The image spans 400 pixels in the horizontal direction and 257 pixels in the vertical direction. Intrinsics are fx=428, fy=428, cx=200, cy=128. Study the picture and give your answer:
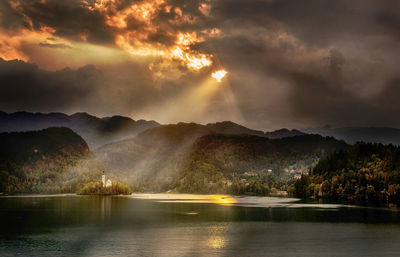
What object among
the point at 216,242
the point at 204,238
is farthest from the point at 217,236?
the point at 216,242

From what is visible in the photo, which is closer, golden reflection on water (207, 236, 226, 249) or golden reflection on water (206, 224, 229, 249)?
golden reflection on water (207, 236, 226, 249)

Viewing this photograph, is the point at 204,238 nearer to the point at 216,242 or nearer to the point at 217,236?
the point at 217,236

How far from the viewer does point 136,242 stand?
8388 cm

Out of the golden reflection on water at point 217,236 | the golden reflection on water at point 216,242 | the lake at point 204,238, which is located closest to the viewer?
the lake at point 204,238

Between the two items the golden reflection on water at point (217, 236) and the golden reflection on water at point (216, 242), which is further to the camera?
the golden reflection on water at point (217, 236)

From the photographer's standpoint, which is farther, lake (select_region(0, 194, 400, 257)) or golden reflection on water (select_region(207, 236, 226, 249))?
golden reflection on water (select_region(207, 236, 226, 249))

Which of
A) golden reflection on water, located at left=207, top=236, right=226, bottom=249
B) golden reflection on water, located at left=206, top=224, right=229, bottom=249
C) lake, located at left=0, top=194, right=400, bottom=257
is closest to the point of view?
lake, located at left=0, top=194, right=400, bottom=257

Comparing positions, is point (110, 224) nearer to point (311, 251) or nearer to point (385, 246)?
point (311, 251)

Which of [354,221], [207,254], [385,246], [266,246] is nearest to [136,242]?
[207,254]

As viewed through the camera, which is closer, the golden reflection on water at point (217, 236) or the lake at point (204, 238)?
the lake at point (204, 238)

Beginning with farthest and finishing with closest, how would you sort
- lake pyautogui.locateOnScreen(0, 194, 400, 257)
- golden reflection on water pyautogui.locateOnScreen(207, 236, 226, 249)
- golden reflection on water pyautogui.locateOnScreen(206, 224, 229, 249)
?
golden reflection on water pyautogui.locateOnScreen(206, 224, 229, 249)
golden reflection on water pyautogui.locateOnScreen(207, 236, 226, 249)
lake pyautogui.locateOnScreen(0, 194, 400, 257)

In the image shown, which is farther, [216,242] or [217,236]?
[217,236]

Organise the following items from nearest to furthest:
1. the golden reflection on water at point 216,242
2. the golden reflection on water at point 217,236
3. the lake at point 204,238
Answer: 1. the lake at point 204,238
2. the golden reflection on water at point 216,242
3. the golden reflection on water at point 217,236

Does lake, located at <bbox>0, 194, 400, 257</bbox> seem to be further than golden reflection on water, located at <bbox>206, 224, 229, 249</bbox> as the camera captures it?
No
